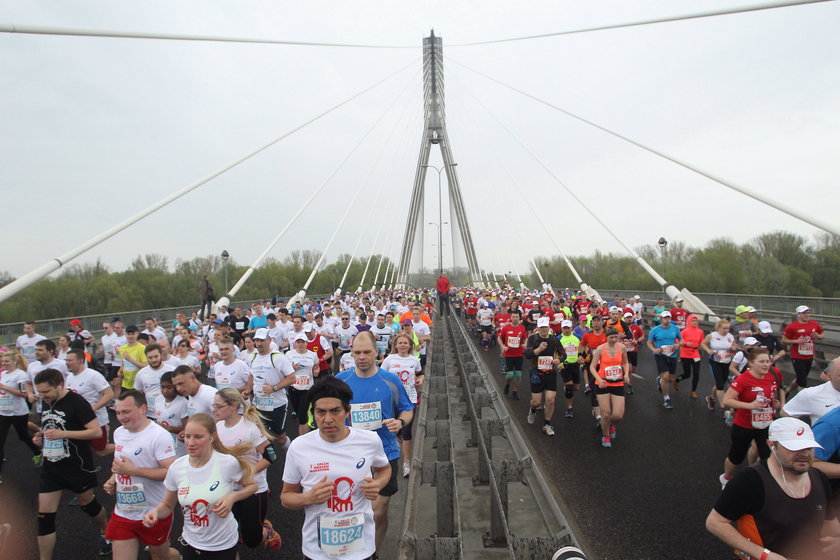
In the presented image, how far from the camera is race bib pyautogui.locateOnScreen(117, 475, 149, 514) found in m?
3.83

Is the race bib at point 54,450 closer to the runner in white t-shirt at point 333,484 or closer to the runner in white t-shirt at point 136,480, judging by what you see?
the runner in white t-shirt at point 136,480

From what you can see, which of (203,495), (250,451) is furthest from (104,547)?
(203,495)

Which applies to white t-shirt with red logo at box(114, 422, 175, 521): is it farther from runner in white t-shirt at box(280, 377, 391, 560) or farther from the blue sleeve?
the blue sleeve

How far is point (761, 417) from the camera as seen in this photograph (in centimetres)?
528

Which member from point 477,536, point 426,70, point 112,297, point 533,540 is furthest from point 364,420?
point 426,70

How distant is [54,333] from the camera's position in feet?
52.5

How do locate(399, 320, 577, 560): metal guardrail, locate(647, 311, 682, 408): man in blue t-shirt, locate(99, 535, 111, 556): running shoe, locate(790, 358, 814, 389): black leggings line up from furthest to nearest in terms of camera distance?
locate(647, 311, 682, 408): man in blue t-shirt → locate(790, 358, 814, 389): black leggings → locate(99, 535, 111, 556): running shoe → locate(399, 320, 577, 560): metal guardrail

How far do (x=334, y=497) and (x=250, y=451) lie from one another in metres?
1.64

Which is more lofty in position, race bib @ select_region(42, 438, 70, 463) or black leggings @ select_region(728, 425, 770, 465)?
race bib @ select_region(42, 438, 70, 463)

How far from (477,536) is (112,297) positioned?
4432 cm

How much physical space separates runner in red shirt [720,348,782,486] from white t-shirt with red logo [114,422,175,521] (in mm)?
5521

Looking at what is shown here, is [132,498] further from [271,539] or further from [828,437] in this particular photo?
[828,437]

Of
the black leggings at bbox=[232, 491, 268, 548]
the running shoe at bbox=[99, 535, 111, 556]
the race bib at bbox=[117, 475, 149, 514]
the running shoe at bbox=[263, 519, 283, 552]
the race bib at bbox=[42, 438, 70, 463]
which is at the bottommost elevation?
the running shoe at bbox=[99, 535, 111, 556]

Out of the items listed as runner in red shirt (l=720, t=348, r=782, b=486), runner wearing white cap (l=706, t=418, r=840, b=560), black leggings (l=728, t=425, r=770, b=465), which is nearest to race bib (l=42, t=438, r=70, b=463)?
runner wearing white cap (l=706, t=418, r=840, b=560)
